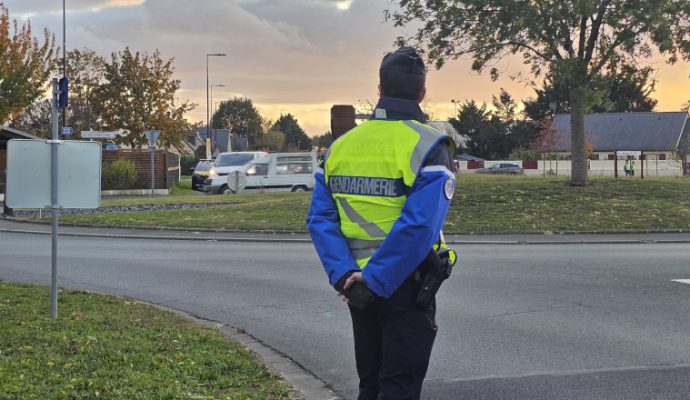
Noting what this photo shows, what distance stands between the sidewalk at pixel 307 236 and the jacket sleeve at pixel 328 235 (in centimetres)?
1303

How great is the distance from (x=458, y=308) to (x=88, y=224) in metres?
13.8

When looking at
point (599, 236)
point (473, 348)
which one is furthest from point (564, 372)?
point (599, 236)

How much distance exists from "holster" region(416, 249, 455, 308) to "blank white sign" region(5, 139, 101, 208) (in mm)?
5001

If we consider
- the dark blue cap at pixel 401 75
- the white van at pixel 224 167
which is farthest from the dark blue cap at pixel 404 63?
the white van at pixel 224 167

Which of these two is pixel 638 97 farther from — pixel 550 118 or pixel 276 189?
pixel 276 189

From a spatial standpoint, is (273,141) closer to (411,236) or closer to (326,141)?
(326,141)

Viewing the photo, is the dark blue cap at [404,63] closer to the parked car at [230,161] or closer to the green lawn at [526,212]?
the green lawn at [526,212]

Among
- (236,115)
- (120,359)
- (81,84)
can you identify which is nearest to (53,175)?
(120,359)

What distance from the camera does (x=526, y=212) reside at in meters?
20.2

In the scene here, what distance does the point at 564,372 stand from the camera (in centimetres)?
582

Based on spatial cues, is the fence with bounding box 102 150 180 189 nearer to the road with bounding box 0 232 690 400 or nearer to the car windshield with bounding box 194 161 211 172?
the car windshield with bounding box 194 161 211 172

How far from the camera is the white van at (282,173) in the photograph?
104 feet

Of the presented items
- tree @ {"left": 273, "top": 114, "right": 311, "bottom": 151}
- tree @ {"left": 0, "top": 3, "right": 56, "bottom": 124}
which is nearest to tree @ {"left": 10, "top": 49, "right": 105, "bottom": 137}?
tree @ {"left": 0, "top": 3, "right": 56, "bottom": 124}

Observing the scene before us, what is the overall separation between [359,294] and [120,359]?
3029 mm
